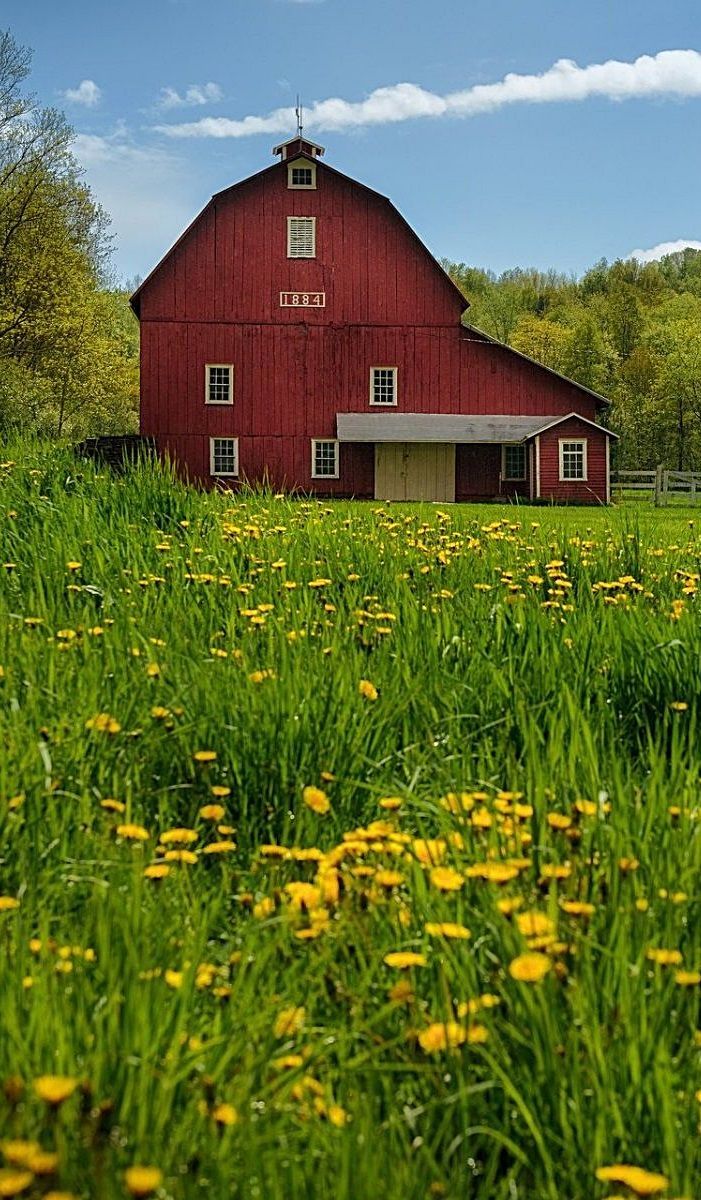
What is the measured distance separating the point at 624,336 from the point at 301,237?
209 ft

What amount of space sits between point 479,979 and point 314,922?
1.08 feet

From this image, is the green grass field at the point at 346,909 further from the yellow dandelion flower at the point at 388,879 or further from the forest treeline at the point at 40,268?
the forest treeline at the point at 40,268

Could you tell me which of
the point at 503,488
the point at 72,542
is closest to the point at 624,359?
the point at 503,488

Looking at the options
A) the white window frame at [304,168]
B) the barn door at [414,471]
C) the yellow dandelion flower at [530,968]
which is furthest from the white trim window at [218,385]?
the yellow dandelion flower at [530,968]

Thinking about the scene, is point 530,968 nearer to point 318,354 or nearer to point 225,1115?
point 225,1115

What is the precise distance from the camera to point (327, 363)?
3438cm

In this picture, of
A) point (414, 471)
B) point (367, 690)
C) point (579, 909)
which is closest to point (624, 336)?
point (414, 471)

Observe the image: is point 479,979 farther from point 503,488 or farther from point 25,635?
point 503,488

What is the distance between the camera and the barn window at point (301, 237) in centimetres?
3391

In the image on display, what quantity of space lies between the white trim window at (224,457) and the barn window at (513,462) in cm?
841

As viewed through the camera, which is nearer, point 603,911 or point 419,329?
point 603,911

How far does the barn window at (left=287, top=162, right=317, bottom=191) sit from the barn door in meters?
7.93

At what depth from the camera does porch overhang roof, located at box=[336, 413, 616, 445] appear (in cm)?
3406

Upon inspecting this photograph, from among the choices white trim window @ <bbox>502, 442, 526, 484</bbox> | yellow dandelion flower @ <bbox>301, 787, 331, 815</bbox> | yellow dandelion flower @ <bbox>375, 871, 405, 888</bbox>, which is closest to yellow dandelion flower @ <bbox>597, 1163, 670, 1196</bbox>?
yellow dandelion flower @ <bbox>375, 871, 405, 888</bbox>
